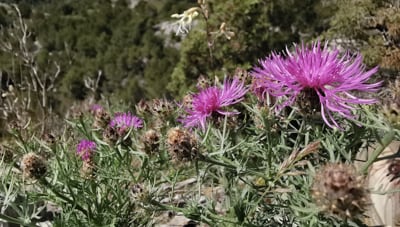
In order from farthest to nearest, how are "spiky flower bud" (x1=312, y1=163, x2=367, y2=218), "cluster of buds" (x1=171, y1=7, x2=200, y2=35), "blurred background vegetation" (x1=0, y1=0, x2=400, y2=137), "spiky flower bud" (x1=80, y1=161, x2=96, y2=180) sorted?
"blurred background vegetation" (x1=0, y1=0, x2=400, y2=137) → "cluster of buds" (x1=171, y1=7, x2=200, y2=35) → "spiky flower bud" (x1=80, y1=161, x2=96, y2=180) → "spiky flower bud" (x1=312, y1=163, x2=367, y2=218)

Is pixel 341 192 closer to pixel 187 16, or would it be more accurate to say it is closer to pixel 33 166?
pixel 33 166

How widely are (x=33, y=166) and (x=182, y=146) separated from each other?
52cm

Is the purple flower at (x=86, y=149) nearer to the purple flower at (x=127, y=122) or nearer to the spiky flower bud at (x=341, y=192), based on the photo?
the purple flower at (x=127, y=122)

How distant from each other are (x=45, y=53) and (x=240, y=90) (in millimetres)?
15068

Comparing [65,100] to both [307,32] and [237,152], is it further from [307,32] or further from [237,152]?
[237,152]

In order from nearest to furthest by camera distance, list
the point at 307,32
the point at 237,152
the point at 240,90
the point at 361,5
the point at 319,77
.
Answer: the point at 319,77 → the point at 240,90 → the point at 237,152 → the point at 361,5 → the point at 307,32

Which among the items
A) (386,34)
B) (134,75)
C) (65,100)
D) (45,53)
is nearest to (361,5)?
(386,34)

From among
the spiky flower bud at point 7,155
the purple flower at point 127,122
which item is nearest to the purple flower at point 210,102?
the purple flower at point 127,122

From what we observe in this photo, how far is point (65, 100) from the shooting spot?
12.5 metres

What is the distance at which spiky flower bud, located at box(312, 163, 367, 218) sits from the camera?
0.99m

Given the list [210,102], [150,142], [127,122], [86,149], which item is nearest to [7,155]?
[86,149]

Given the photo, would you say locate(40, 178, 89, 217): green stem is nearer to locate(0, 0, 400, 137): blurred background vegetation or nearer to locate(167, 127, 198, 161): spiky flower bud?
locate(167, 127, 198, 161): spiky flower bud

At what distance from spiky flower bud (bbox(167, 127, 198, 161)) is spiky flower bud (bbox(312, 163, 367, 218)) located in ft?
1.38

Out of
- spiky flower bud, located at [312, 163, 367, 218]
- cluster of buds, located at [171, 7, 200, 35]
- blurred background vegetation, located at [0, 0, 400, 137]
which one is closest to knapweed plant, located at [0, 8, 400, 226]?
spiky flower bud, located at [312, 163, 367, 218]
